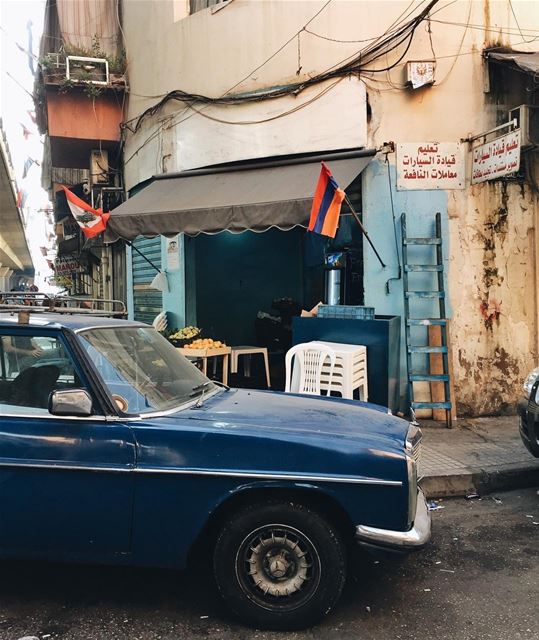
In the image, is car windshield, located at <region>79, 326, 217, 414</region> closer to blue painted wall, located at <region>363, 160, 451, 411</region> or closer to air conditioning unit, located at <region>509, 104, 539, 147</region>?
blue painted wall, located at <region>363, 160, 451, 411</region>

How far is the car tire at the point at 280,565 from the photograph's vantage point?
9.43 ft

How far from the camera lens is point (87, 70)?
32.9 ft

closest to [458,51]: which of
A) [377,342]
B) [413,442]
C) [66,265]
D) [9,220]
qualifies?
[377,342]

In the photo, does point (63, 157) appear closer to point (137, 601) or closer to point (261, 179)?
point (261, 179)

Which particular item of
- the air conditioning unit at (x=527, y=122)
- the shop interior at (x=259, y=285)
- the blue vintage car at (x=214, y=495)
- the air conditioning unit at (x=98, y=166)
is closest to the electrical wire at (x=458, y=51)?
the air conditioning unit at (x=527, y=122)

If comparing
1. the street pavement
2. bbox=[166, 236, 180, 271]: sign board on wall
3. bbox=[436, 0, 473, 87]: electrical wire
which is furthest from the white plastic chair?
bbox=[436, 0, 473, 87]: electrical wire

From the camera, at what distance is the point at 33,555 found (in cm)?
303

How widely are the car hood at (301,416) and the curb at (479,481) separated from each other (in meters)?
1.81

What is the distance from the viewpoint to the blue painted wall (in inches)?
292

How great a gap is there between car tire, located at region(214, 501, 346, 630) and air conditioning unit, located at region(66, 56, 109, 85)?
923 centimetres

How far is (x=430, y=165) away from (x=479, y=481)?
411 centimetres

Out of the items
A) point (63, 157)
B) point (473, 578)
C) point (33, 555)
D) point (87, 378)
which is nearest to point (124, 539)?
point (33, 555)

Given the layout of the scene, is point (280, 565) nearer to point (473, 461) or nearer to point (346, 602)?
point (346, 602)

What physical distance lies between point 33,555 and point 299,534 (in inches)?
56.2
